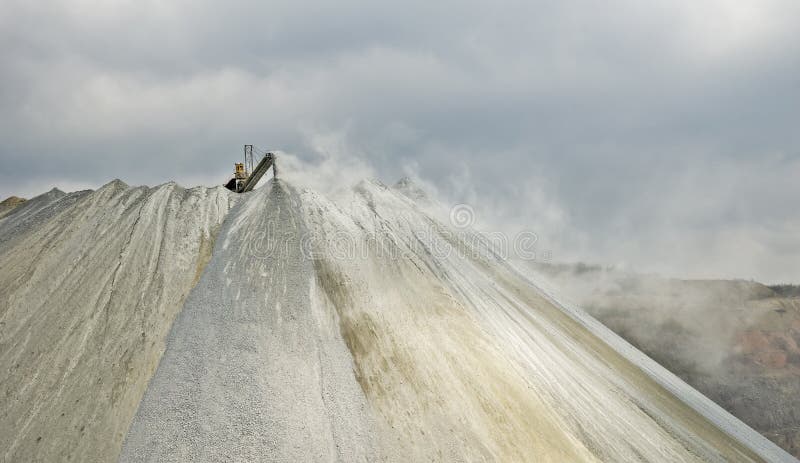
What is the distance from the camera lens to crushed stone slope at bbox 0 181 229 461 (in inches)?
616

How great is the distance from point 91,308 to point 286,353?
8.71m

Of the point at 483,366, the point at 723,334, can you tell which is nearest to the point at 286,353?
the point at 483,366

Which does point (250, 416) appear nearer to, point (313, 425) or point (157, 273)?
point (313, 425)

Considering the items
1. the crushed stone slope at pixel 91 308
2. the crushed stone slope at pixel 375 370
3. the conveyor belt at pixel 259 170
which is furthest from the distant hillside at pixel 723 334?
the crushed stone slope at pixel 91 308

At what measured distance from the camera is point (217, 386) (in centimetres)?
1616

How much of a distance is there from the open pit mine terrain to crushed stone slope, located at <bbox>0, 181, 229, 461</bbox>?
7cm

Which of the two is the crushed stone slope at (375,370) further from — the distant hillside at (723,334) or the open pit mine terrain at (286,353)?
the distant hillside at (723,334)

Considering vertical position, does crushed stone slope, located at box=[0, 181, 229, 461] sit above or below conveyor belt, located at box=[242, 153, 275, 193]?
below

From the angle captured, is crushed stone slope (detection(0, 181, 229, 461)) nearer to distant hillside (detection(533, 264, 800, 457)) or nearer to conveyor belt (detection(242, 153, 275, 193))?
conveyor belt (detection(242, 153, 275, 193))

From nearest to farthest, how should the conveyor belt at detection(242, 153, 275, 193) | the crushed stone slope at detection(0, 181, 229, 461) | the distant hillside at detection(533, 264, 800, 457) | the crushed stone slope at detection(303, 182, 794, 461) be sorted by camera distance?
the crushed stone slope at detection(0, 181, 229, 461)
the crushed stone slope at detection(303, 182, 794, 461)
the conveyor belt at detection(242, 153, 275, 193)
the distant hillside at detection(533, 264, 800, 457)

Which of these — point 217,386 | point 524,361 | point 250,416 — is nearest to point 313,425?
point 250,416

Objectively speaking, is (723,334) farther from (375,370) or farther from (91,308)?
(91,308)

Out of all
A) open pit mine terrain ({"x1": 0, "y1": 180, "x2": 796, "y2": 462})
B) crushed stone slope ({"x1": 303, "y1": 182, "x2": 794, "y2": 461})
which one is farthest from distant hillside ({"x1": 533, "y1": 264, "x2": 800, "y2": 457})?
open pit mine terrain ({"x1": 0, "y1": 180, "x2": 796, "y2": 462})

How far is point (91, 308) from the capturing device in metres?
19.7
